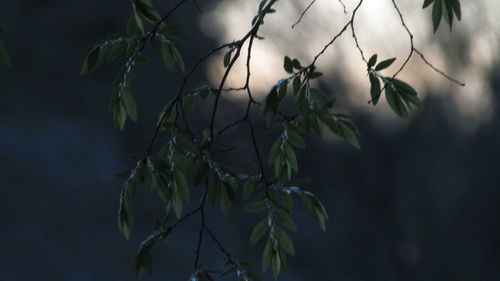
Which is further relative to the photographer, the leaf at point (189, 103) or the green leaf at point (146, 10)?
the leaf at point (189, 103)

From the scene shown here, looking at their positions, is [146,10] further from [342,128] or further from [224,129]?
[342,128]

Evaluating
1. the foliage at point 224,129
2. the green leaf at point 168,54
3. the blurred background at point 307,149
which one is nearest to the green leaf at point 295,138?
the foliage at point 224,129

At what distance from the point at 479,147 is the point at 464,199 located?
264 mm

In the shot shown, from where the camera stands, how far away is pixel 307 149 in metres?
2.87

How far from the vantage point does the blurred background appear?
101 inches

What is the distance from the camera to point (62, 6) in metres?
2.63

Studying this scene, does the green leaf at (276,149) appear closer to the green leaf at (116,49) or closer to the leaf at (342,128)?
the leaf at (342,128)

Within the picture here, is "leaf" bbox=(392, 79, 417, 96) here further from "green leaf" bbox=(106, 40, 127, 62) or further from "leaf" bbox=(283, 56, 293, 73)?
"green leaf" bbox=(106, 40, 127, 62)

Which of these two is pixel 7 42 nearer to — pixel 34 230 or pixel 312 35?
pixel 34 230

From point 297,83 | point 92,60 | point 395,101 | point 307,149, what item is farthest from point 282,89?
point 307,149

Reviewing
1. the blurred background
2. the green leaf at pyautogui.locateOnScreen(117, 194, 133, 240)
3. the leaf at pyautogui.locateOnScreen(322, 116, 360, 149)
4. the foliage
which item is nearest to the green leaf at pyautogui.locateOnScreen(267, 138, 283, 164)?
the foliage

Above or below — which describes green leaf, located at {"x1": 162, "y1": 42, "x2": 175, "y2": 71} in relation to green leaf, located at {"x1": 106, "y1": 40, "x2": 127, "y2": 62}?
below

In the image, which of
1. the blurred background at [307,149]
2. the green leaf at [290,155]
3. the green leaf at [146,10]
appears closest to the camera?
the green leaf at [146,10]

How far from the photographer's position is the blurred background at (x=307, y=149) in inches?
101
